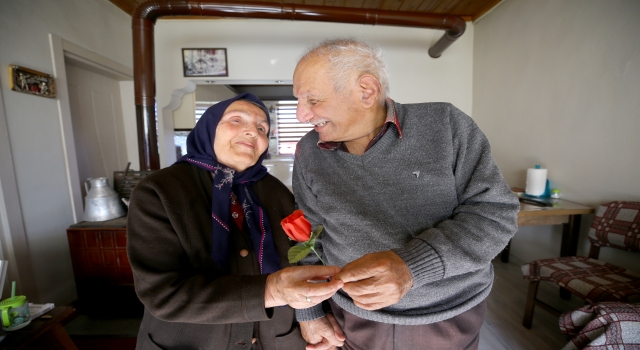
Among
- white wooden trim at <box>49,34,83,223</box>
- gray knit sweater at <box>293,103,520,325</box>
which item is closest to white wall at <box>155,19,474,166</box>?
white wooden trim at <box>49,34,83,223</box>

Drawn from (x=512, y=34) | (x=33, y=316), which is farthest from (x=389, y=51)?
(x=33, y=316)

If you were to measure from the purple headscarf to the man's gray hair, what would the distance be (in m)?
0.33

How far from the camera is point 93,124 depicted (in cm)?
261

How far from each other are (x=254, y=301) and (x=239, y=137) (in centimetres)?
55

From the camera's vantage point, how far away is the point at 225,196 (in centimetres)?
88

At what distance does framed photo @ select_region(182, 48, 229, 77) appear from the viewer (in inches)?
120

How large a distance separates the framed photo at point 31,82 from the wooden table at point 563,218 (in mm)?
3548

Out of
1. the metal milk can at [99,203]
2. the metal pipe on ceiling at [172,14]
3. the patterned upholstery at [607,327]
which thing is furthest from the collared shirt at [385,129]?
the metal pipe on ceiling at [172,14]

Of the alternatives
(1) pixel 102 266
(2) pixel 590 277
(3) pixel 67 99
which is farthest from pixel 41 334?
(2) pixel 590 277

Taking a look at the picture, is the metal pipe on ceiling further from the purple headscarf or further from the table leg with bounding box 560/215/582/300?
the table leg with bounding box 560/215/582/300

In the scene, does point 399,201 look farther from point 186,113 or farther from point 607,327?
point 186,113

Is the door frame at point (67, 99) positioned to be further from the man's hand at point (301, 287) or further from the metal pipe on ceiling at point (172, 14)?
the man's hand at point (301, 287)

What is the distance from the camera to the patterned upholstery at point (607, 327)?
3.57 feet

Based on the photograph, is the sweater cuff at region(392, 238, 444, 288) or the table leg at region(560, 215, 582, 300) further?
the table leg at region(560, 215, 582, 300)
